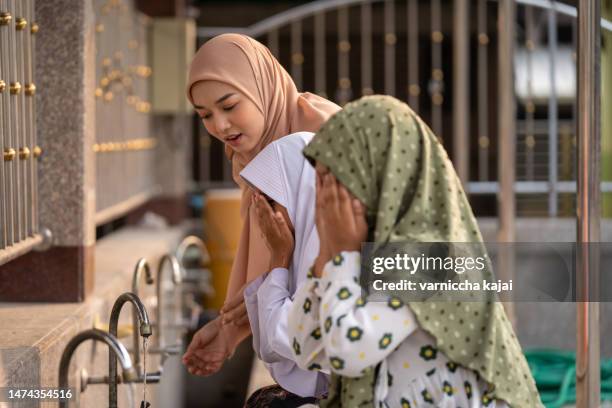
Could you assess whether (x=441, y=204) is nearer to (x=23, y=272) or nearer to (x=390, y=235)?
(x=390, y=235)

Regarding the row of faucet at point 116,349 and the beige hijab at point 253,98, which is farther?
the beige hijab at point 253,98

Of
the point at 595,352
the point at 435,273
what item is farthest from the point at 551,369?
the point at 435,273

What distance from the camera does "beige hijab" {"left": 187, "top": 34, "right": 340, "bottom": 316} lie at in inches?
116

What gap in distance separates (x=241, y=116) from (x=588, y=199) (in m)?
0.95

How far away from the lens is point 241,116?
2928 mm

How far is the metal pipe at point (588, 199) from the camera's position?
2.93m

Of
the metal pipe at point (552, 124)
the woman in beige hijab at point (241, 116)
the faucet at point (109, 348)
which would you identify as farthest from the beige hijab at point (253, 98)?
the metal pipe at point (552, 124)

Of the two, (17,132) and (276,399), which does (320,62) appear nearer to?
(17,132)

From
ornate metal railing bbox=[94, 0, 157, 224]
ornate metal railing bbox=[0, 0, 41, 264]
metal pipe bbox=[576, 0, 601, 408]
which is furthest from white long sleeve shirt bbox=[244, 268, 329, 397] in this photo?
ornate metal railing bbox=[94, 0, 157, 224]

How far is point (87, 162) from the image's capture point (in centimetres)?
420

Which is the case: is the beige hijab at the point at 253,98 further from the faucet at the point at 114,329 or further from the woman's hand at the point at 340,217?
the woman's hand at the point at 340,217

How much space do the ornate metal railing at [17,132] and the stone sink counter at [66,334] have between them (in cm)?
23

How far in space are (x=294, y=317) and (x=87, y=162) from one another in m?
2.07

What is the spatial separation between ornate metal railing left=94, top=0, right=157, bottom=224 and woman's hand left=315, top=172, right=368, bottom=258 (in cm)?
310
